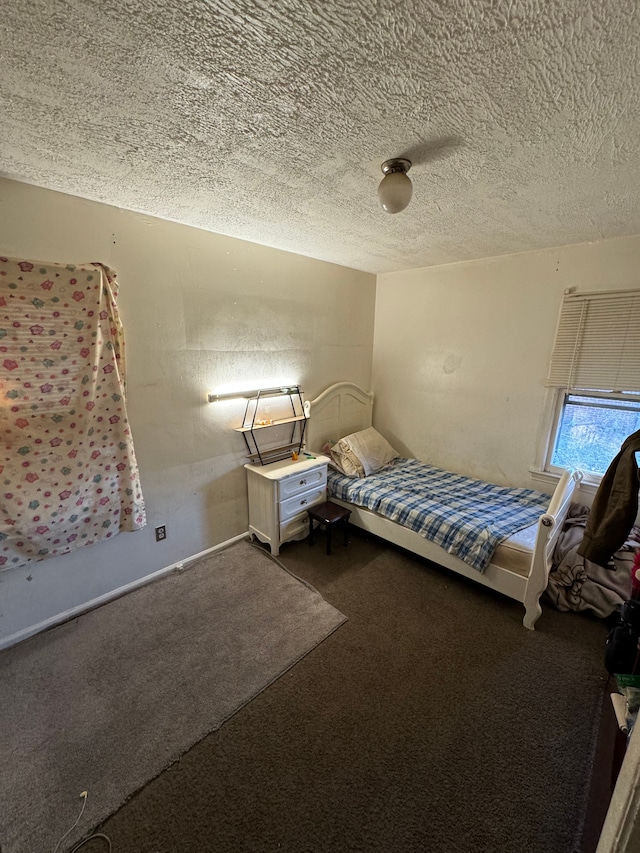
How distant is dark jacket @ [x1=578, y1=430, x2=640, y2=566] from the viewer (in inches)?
53.0

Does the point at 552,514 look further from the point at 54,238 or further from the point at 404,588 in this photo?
the point at 54,238

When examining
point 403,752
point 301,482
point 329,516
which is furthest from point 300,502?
point 403,752

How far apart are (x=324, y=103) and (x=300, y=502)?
2.41m

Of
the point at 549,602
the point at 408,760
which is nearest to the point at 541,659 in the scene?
the point at 549,602

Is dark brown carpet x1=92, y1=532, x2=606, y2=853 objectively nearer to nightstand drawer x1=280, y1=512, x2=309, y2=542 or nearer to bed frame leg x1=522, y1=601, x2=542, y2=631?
bed frame leg x1=522, y1=601, x2=542, y2=631

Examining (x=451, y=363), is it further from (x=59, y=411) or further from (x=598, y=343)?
(x=59, y=411)

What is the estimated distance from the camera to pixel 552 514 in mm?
1928

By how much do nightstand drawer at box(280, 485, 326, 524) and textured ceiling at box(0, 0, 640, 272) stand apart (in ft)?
6.61

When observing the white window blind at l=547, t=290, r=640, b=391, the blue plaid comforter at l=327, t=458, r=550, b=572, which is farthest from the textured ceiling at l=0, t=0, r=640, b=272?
the blue plaid comforter at l=327, t=458, r=550, b=572

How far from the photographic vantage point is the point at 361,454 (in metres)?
3.24

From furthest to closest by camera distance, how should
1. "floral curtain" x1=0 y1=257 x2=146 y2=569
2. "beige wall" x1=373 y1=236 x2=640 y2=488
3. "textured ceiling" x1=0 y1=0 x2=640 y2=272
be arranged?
"beige wall" x1=373 y1=236 x2=640 y2=488 → "floral curtain" x1=0 y1=257 x2=146 y2=569 → "textured ceiling" x1=0 y1=0 x2=640 y2=272

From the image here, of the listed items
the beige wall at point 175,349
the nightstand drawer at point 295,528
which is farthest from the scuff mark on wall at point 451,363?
the nightstand drawer at point 295,528

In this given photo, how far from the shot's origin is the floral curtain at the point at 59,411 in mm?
1678

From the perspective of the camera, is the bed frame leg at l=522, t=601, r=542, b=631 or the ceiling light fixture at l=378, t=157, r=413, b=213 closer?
the ceiling light fixture at l=378, t=157, r=413, b=213
